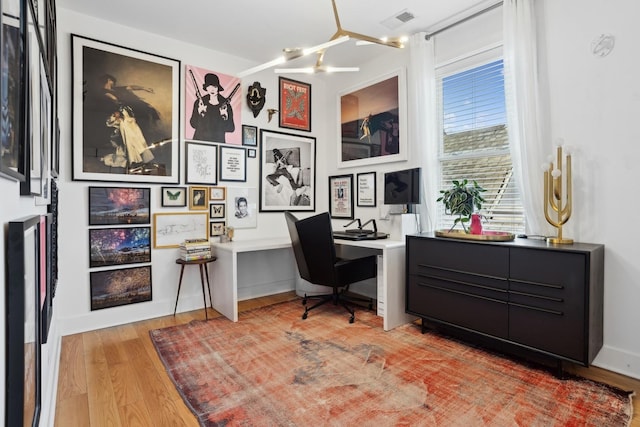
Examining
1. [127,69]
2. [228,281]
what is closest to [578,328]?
[228,281]

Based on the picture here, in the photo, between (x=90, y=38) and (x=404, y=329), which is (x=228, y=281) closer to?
(x=404, y=329)

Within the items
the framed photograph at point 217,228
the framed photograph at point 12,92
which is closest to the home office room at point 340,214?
the framed photograph at point 217,228

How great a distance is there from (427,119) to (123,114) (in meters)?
2.87

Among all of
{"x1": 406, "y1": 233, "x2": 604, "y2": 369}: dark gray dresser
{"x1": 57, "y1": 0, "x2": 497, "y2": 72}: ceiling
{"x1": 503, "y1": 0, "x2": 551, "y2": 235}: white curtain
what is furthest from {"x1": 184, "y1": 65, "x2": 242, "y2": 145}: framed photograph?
{"x1": 503, "y1": 0, "x2": 551, "y2": 235}: white curtain

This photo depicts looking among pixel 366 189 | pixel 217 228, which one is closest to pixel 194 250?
pixel 217 228

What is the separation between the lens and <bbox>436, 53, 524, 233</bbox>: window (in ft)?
9.60

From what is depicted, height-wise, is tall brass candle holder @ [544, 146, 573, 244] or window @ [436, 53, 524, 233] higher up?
window @ [436, 53, 524, 233]

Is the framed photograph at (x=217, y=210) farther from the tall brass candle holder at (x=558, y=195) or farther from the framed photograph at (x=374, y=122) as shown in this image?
the tall brass candle holder at (x=558, y=195)

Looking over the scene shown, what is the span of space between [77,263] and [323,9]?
308cm

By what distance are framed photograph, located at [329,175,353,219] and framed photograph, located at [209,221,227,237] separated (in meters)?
1.46

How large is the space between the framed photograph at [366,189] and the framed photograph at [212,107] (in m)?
1.49

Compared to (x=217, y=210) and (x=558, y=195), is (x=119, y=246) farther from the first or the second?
(x=558, y=195)

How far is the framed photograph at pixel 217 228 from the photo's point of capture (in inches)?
147

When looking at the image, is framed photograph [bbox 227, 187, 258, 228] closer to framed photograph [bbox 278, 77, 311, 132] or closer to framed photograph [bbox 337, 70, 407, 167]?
framed photograph [bbox 278, 77, 311, 132]
